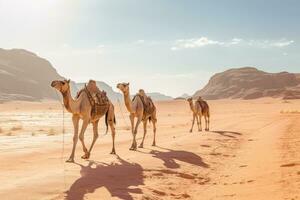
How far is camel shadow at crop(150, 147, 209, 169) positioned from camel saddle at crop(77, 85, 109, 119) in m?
2.45

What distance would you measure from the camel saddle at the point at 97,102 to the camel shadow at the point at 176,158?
2.45 meters

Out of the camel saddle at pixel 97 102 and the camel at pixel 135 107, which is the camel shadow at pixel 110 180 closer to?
the camel saddle at pixel 97 102

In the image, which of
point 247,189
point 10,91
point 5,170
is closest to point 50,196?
point 5,170

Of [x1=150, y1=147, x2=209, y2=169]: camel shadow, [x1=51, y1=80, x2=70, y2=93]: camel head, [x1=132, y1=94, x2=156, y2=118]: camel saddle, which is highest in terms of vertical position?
[x1=51, y1=80, x2=70, y2=93]: camel head

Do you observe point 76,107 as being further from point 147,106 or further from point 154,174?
point 147,106

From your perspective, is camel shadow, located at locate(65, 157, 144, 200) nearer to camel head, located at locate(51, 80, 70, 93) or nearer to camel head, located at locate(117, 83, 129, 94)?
camel head, located at locate(51, 80, 70, 93)

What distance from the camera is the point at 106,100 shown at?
50.1 feet

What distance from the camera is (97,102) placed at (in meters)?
14.5

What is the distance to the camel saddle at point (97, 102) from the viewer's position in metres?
14.1

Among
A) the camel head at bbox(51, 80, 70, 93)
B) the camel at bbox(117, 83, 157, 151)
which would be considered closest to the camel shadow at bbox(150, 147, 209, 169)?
the camel at bbox(117, 83, 157, 151)

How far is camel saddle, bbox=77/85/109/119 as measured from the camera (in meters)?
14.1

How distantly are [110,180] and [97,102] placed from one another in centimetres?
439

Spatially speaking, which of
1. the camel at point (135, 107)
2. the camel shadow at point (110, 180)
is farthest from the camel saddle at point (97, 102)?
the camel shadow at point (110, 180)

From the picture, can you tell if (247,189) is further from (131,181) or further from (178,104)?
(178,104)
